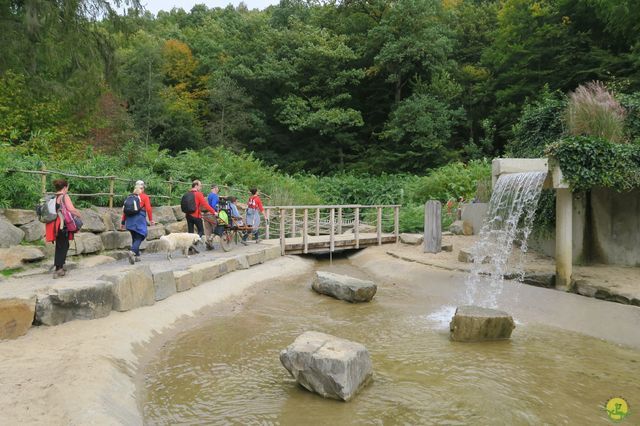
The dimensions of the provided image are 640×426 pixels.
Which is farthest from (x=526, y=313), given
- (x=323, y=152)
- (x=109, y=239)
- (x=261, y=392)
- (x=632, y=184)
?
(x=323, y=152)

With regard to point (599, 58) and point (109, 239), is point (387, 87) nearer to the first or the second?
point (599, 58)

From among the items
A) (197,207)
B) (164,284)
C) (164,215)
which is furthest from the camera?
(164,215)

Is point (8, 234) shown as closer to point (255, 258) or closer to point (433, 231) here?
point (255, 258)

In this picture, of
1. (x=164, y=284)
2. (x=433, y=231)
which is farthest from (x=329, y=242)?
(x=164, y=284)

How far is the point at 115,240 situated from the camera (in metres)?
9.69

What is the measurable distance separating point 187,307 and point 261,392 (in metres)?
Result: 3.02

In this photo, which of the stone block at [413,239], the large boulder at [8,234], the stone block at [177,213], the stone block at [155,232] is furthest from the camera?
the stone block at [413,239]

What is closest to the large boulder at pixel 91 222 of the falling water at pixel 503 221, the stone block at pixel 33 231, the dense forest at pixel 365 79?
the stone block at pixel 33 231

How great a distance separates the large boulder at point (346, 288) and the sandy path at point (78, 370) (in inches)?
129

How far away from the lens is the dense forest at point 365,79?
21.9m

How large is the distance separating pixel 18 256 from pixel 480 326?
23.1ft

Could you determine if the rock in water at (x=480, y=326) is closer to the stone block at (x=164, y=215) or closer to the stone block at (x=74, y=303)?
the stone block at (x=74, y=303)

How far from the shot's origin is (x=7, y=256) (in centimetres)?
726

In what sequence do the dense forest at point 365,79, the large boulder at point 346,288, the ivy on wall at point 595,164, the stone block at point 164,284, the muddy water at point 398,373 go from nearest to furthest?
1. the muddy water at point 398,373
2. the stone block at point 164,284
3. the ivy on wall at point 595,164
4. the large boulder at point 346,288
5. the dense forest at point 365,79
